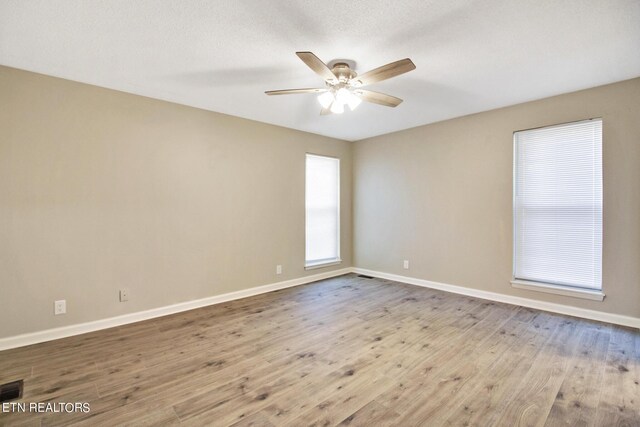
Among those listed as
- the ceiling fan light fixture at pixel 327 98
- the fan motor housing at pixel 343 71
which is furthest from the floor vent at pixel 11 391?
the fan motor housing at pixel 343 71

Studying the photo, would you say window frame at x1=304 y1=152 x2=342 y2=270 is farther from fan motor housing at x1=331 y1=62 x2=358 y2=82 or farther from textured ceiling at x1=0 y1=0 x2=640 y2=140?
fan motor housing at x1=331 y1=62 x2=358 y2=82

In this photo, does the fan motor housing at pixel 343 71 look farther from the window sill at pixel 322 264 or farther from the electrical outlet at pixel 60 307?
the electrical outlet at pixel 60 307

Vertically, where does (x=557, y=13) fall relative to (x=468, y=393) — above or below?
above

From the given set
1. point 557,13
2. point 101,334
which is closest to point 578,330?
point 557,13

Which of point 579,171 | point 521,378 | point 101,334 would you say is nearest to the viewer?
point 521,378

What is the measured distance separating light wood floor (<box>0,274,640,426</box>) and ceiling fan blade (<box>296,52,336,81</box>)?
2157 millimetres

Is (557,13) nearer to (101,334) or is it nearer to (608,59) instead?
(608,59)

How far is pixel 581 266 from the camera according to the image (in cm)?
322

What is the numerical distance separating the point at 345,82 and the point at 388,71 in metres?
0.45

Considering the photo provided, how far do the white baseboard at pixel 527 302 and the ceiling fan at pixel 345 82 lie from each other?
8.98ft

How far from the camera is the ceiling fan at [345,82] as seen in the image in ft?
6.89

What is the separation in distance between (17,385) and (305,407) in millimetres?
1969

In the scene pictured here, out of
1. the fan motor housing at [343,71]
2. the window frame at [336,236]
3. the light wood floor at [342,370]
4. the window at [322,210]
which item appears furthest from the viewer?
the window at [322,210]

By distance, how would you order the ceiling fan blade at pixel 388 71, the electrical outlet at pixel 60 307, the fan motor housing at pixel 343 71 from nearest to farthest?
the ceiling fan blade at pixel 388 71 < the fan motor housing at pixel 343 71 < the electrical outlet at pixel 60 307
